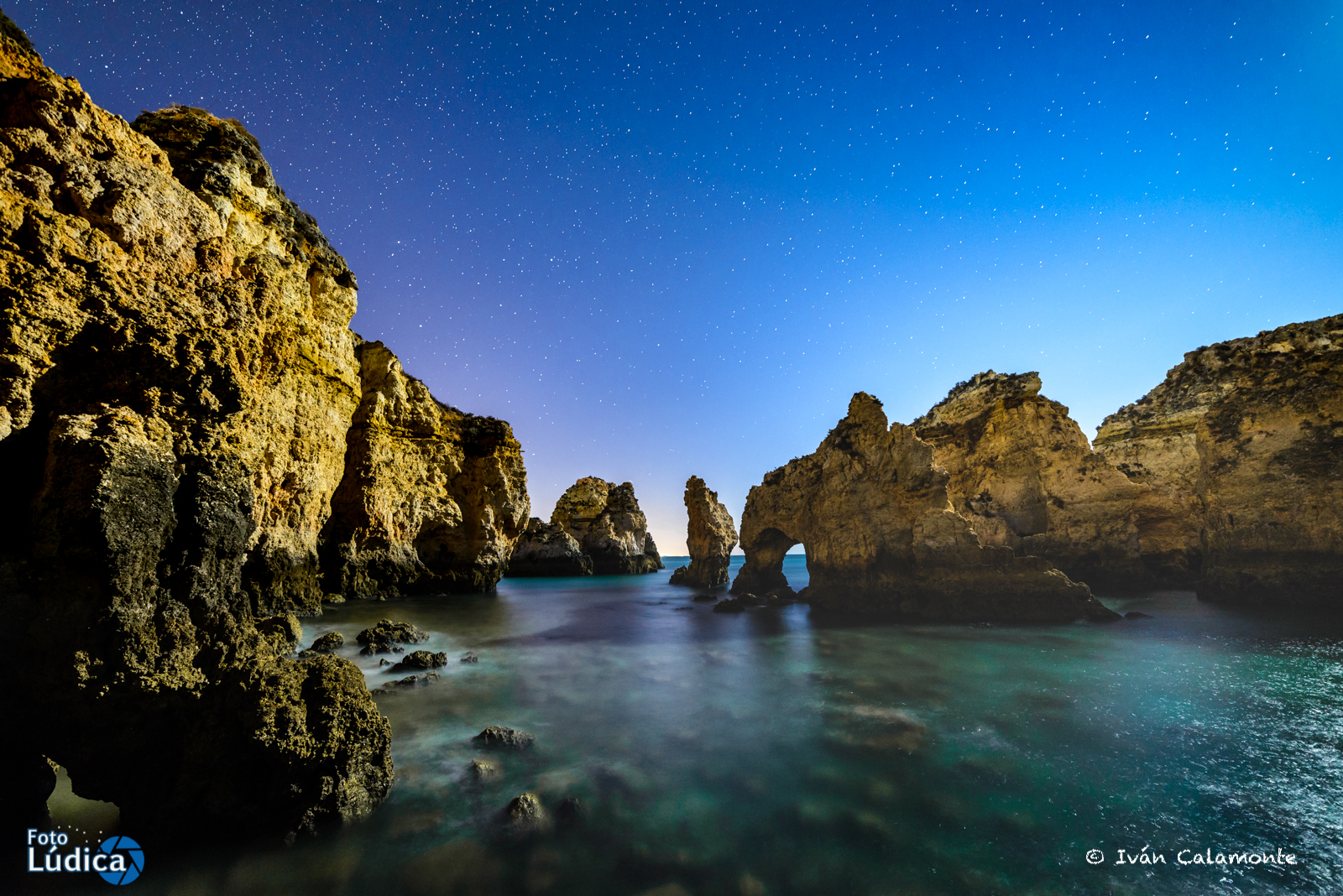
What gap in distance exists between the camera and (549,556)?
51.2 metres

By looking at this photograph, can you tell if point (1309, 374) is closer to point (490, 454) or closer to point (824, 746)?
point (824, 746)

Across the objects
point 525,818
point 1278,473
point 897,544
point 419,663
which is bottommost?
point 419,663

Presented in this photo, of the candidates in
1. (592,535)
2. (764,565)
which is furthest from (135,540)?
(592,535)

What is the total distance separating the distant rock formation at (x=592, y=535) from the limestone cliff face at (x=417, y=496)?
1989 cm

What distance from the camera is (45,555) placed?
347cm

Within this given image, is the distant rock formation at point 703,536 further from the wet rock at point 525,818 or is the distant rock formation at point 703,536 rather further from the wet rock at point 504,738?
the wet rock at point 525,818

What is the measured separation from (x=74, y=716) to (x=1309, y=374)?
29892 millimetres

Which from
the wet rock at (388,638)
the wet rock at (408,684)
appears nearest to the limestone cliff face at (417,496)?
the wet rock at (388,638)

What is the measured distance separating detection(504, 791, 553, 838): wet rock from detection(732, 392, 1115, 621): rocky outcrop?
17187 mm

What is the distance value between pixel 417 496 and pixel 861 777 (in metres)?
26.0

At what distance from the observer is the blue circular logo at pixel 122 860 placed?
11.5 ft

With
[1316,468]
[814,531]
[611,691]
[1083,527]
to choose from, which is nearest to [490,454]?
[814,531]

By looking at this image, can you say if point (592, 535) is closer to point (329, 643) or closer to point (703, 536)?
point (703, 536)

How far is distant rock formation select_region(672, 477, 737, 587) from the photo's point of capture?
36.8m
